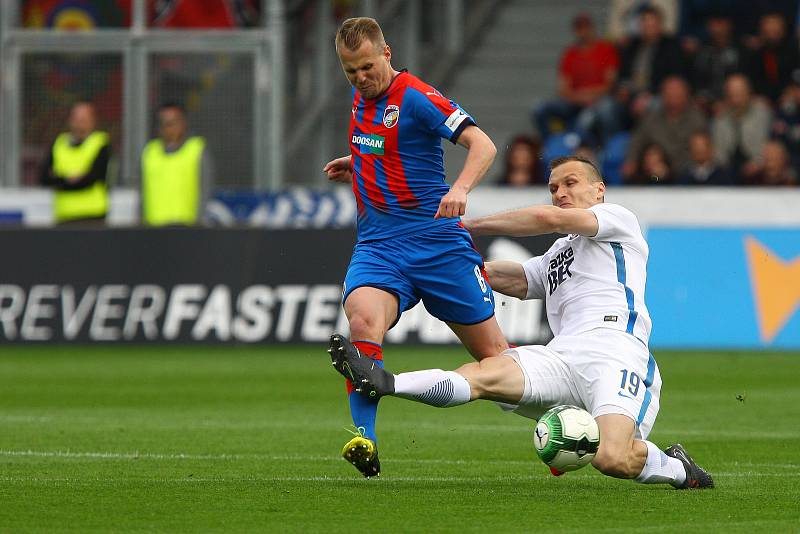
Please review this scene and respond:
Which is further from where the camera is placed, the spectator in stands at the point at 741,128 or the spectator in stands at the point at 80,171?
the spectator in stands at the point at 741,128

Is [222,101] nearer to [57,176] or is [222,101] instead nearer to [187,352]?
[57,176]

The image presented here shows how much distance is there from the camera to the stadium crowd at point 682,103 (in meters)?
16.9

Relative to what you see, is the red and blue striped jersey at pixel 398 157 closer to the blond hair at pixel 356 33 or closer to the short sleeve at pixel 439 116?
the short sleeve at pixel 439 116

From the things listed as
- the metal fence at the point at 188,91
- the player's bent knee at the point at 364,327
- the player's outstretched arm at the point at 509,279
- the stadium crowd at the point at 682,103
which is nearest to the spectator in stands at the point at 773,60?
the stadium crowd at the point at 682,103

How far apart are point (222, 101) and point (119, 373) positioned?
195 inches

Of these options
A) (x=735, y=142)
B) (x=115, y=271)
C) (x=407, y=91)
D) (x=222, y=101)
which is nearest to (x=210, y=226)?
(x=115, y=271)

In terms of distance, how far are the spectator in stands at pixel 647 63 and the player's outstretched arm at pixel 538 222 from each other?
A: 1102cm

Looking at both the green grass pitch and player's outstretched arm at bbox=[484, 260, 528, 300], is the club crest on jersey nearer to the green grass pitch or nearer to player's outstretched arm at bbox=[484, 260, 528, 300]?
player's outstretched arm at bbox=[484, 260, 528, 300]

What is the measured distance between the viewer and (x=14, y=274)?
615 inches

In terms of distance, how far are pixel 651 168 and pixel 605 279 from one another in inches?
375

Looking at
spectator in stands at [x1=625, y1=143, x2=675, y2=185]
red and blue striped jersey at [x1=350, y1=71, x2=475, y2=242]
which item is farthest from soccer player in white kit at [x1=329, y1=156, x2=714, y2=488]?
spectator in stands at [x1=625, y1=143, x2=675, y2=185]

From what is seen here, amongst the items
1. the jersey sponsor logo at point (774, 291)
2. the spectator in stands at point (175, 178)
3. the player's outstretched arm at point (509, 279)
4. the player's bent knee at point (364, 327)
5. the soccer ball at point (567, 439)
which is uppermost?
the player's outstretched arm at point (509, 279)

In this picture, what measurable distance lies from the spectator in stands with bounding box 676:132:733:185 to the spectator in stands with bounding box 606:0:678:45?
321cm

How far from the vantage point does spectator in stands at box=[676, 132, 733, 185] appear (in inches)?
657
